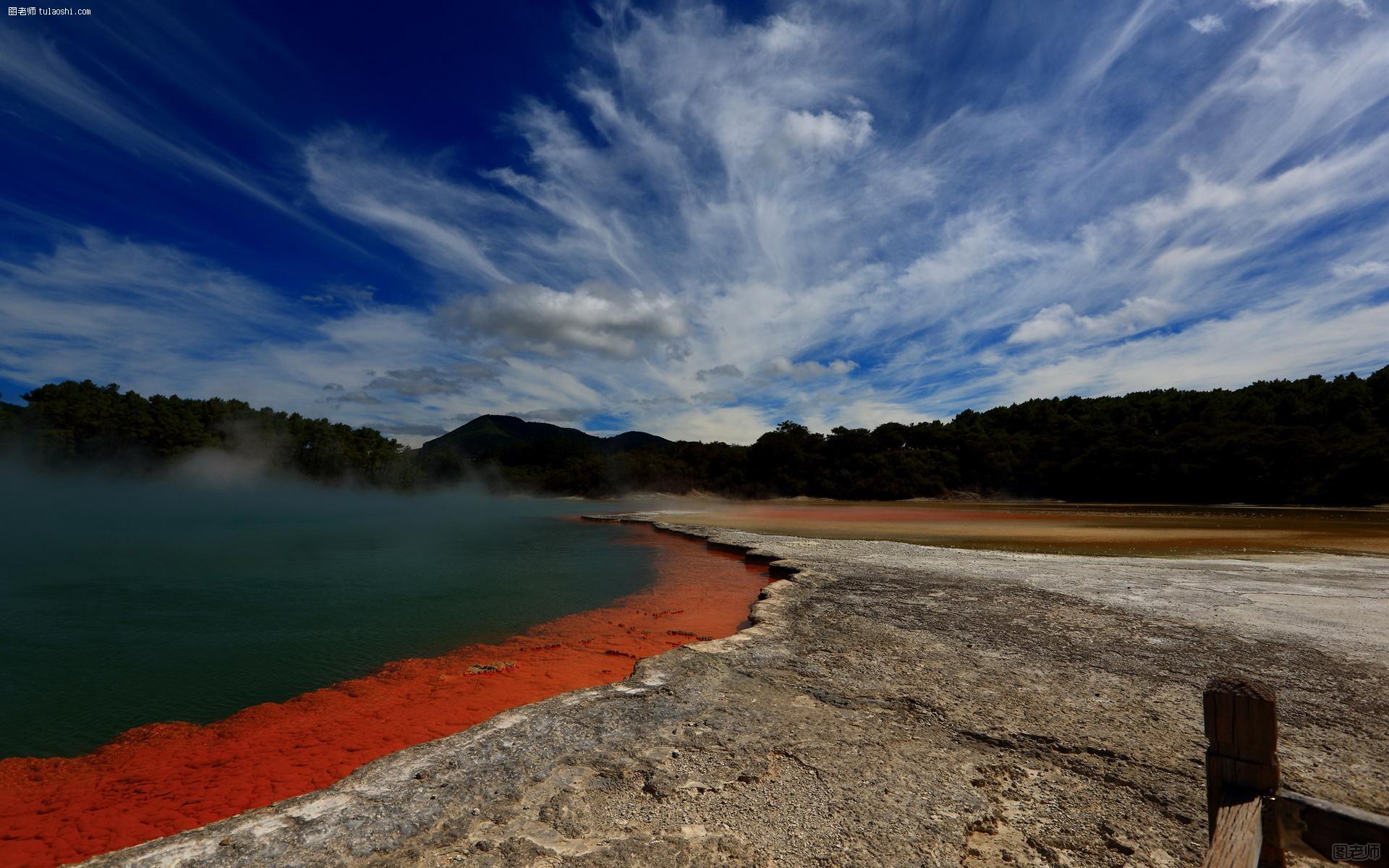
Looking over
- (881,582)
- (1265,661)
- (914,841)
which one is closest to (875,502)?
(881,582)

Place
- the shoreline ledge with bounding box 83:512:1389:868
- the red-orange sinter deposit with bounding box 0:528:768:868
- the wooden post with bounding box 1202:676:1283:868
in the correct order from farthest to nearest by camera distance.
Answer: the red-orange sinter deposit with bounding box 0:528:768:868 < the shoreline ledge with bounding box 83:512:1389:868 < the wooden post with bounding box 1202:676:1283:868

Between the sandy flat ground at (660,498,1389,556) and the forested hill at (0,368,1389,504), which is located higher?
the forested hill at (0,368,1389,504)

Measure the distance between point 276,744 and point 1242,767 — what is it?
24.8ft

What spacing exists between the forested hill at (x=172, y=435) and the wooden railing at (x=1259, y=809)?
104897 millimetres

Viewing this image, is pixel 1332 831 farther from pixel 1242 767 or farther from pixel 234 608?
pixel 234 608

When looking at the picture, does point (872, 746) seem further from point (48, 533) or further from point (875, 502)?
point (875, 502)

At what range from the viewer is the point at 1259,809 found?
1.96 m

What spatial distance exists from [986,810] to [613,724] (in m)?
2.72

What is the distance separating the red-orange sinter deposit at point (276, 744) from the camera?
450 centimetres

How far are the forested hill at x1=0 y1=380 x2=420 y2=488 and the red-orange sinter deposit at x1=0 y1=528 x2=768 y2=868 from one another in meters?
96.6

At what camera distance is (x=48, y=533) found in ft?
96.0

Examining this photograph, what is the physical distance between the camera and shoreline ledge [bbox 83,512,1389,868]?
3.10 meters

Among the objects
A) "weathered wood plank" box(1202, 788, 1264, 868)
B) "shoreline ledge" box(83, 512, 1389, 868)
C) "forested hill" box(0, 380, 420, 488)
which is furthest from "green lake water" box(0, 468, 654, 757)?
"forested hill" box(0, 380, 420, 488)

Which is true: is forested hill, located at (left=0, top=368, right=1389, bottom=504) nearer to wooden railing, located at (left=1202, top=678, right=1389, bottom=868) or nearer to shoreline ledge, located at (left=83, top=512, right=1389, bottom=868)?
shoreline ledge, located at (left=83, top=512, right=1389, bottom=868)
